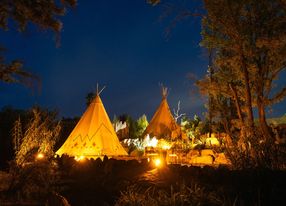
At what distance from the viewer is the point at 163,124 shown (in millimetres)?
18125

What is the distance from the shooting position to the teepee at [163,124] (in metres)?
17.6

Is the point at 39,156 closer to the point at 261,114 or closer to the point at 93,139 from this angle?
the point at 261,114

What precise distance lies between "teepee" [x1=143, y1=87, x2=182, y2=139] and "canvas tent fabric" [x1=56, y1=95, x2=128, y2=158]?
12.5 feet

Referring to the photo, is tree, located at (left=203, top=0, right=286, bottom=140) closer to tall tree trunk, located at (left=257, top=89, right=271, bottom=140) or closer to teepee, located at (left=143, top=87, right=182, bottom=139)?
tall tree trunk, located at (left=257, top=89, right=271, bottom=140)

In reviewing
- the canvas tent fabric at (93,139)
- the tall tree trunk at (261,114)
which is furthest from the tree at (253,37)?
the canvas tent fabric at (93,139)

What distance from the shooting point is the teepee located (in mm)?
17623

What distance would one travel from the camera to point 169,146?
45.0ft

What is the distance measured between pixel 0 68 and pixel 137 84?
55.0 m

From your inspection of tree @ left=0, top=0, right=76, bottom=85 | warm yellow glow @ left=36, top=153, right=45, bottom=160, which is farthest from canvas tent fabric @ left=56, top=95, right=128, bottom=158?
tree @ left=0, top=0, right=76, bottom=85

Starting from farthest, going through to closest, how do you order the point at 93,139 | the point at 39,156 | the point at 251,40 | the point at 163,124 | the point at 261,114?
the point at 163,124 → the point at 93,139 → the point at 251,40 → the point at 261,114 → the point at 39,156

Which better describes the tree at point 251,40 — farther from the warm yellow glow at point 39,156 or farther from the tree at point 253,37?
the warm yellow glow at point 39,156

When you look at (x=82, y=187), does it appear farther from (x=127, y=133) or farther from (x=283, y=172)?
(x=127, y=133)

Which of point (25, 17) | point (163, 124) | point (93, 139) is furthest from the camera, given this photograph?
point (163, 124)

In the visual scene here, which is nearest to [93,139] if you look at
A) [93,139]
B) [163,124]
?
[93,139]
